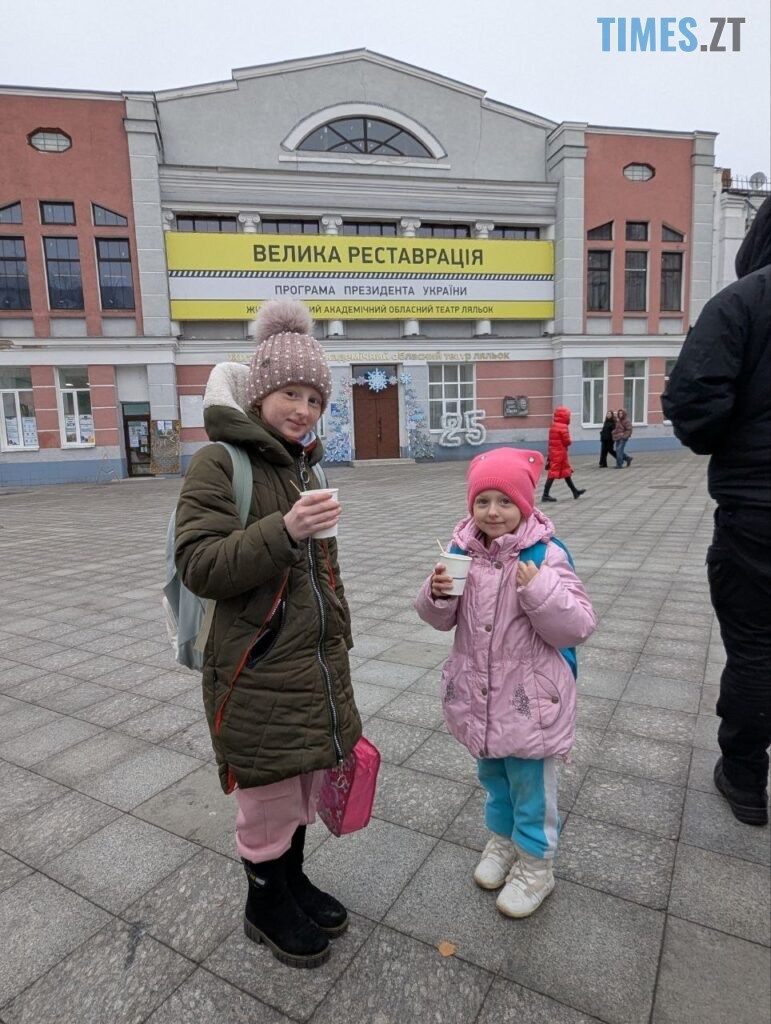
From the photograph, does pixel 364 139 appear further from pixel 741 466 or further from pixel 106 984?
pixel 106 984

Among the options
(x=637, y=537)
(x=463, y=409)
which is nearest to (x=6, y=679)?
(x=637, y=537)

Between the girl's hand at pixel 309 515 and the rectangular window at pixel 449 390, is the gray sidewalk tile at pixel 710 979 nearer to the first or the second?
the girl's hand at pixel 309 515

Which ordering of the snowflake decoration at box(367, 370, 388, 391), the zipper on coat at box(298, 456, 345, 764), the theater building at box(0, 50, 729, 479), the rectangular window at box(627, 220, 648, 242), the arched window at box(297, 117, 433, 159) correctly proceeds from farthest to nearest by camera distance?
the rectangular window at box(627, 220, 648, 242), the snowflake decoration at box(367, 370, 388, 391), the arched window at box(297, 117, 433, 159), the theater building at box(0, 50, 729, 479), the zipper on coat at box(298, 456, 345, 764)

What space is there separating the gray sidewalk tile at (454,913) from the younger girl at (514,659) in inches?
3.5

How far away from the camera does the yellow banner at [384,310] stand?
20656 mm

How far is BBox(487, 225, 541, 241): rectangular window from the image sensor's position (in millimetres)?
23109

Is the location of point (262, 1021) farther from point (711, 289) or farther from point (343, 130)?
point (711, 289)

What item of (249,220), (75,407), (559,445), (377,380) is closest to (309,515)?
(559,445)

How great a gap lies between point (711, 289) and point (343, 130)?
601 inches

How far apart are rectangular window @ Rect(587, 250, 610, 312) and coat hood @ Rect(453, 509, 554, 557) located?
23871 mm

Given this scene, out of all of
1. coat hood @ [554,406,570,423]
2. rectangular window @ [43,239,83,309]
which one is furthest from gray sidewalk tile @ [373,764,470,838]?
rectangular window @ [43,239,83,309]

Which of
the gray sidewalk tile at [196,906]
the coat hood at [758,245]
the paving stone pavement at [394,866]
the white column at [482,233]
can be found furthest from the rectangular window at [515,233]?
the gray sidewalk tile at [196,906]

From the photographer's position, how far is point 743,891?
6.88ft

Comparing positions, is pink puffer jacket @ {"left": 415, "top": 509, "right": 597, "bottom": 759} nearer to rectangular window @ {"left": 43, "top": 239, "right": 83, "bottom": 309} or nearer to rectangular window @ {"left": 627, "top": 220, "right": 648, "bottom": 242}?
rectangular window @ {"left": 43, "top": 239, "right": 83, "bottom": 309}
